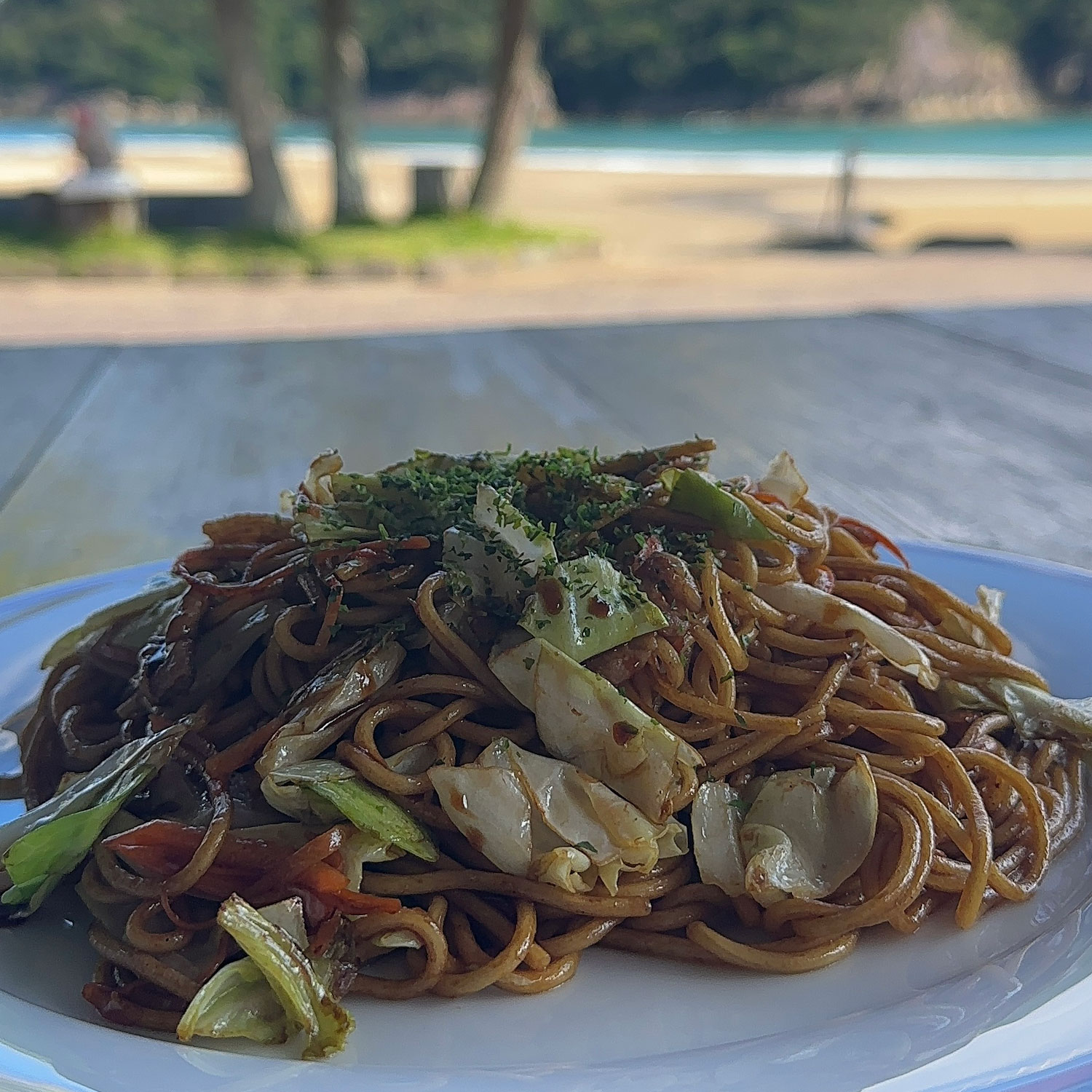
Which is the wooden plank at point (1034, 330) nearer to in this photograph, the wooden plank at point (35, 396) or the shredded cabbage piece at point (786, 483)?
the shredded cabbage piece at point (786, 483)

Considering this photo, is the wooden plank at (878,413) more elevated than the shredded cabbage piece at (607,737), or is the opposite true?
the shredded cabbage piece at (607,737)

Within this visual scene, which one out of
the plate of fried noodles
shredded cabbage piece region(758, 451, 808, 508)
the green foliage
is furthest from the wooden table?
the green foliage

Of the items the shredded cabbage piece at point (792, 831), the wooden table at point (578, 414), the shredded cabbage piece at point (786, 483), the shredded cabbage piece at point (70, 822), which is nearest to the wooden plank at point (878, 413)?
the wooden table at point (578, 414)

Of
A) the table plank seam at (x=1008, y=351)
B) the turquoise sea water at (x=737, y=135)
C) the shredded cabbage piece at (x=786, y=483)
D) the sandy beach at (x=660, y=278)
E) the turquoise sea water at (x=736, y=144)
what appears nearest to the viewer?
the shredded cabbage piece at (x=786, y=483)

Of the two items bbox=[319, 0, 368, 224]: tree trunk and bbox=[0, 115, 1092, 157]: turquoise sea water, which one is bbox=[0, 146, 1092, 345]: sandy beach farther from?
bbox=[0, 115, 1092, 157]: turquoise sea water

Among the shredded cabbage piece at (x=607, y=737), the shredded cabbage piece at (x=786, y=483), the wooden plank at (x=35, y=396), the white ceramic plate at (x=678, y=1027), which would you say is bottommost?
the wooden plank at (x=35, y=396)

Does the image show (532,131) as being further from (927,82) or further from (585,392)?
(585,392)

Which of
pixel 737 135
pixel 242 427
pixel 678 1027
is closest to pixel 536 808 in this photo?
pixel 678 1027
